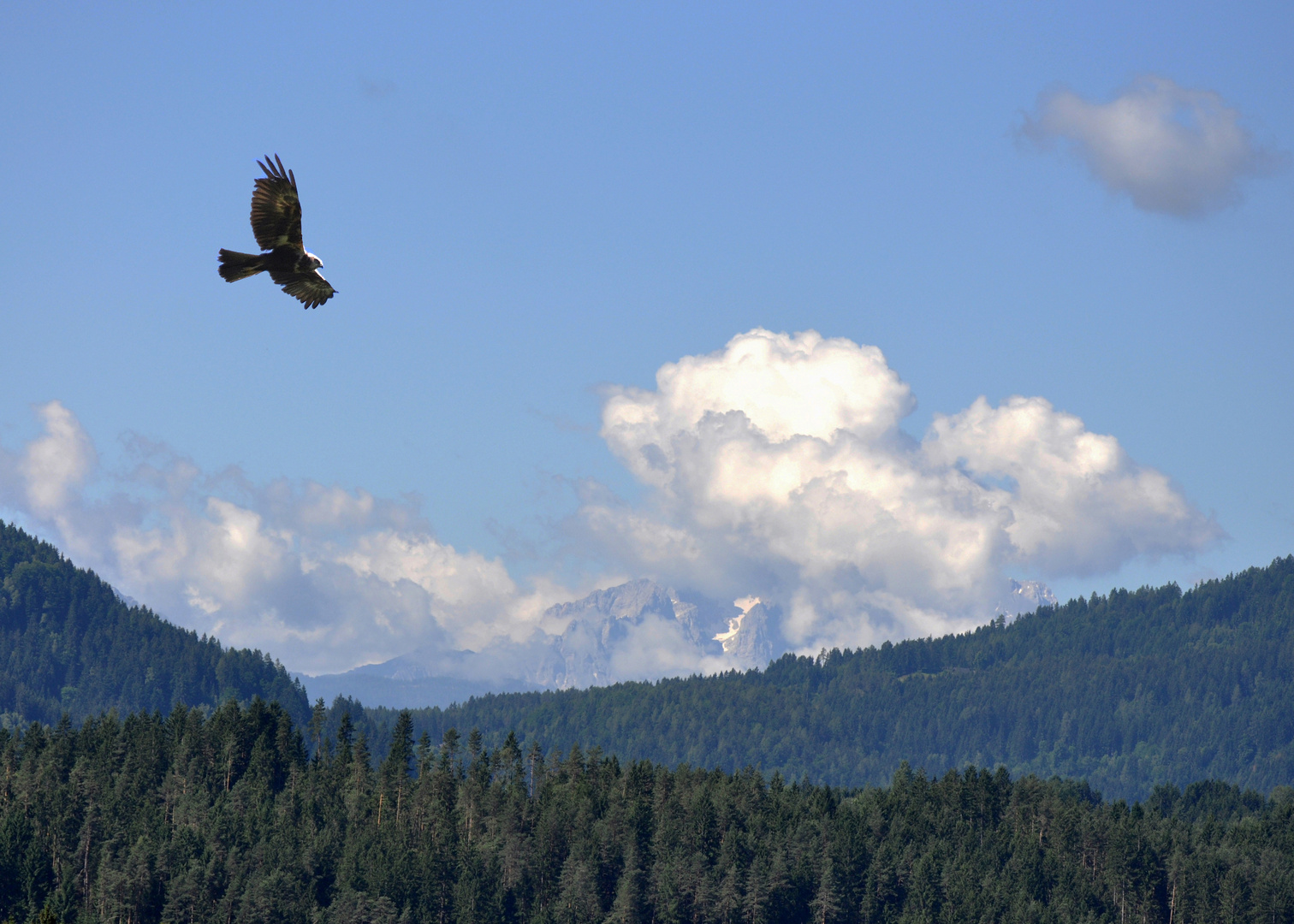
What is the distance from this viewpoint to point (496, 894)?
582 ft

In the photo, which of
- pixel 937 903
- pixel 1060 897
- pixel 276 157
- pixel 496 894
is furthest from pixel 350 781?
pixel 276 157

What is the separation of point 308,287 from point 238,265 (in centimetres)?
231

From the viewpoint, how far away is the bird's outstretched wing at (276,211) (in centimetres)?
4169

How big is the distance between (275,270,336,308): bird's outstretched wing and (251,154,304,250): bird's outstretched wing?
1.30 meters

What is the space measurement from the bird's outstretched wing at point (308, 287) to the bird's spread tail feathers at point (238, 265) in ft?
3.63

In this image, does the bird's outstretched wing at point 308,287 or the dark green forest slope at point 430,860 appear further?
the dark green forest slope at point 430,860

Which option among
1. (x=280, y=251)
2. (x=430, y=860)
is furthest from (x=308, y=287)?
(x=430, y=860)

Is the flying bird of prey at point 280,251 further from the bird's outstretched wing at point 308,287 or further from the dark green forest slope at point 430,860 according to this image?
the dark green forest slope at point 430,860

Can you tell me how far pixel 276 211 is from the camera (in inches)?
1676

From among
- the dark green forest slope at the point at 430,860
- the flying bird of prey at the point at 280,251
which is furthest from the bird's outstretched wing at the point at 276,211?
the dark green forest slope at the point at 430,860

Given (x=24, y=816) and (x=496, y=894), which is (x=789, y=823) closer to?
(x=496, y=894)

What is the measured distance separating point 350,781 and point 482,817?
53.5 feet

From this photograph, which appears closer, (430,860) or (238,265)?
(238,265)

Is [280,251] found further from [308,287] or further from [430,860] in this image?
[430,860]
